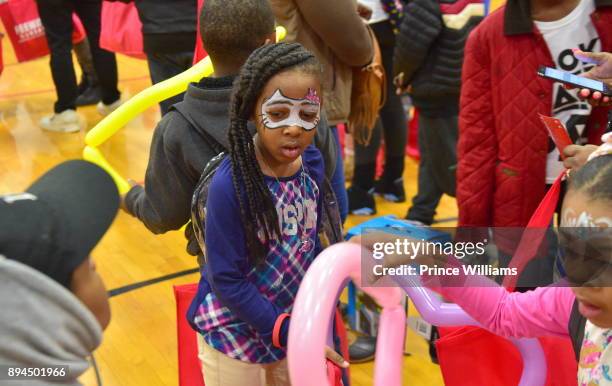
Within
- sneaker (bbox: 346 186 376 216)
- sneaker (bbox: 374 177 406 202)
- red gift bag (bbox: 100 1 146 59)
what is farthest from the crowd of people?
red gift bag (bbox: 100 1 146 59)

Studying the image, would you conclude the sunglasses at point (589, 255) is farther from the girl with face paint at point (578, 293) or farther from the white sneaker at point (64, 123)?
the white sneaker at point (64, 123)

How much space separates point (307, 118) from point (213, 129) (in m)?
0.25

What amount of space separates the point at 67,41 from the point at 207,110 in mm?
3606

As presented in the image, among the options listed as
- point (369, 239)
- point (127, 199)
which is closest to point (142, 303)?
point (127, 199)

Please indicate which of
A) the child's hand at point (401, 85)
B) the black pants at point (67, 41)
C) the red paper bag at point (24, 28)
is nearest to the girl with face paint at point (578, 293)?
the child's hand at point (401, 85)

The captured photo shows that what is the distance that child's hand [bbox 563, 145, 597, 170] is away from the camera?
1.43 metres

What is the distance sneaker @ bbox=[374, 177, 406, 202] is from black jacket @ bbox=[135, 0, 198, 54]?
1348mm

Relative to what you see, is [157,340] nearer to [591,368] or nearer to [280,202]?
[280,202]

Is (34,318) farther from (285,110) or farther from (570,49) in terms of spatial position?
(570,49)

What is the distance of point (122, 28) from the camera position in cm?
421

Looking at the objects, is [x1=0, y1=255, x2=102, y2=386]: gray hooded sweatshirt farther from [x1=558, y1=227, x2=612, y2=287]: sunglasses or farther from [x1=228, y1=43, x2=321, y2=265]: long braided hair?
[x1=558, y1=227, x2=612, y2=287]: sunglasses

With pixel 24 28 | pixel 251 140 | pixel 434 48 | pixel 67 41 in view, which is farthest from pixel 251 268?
pixel 24 28

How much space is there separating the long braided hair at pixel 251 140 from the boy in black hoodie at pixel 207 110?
161mm

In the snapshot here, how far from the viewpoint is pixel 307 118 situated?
1407 mm
